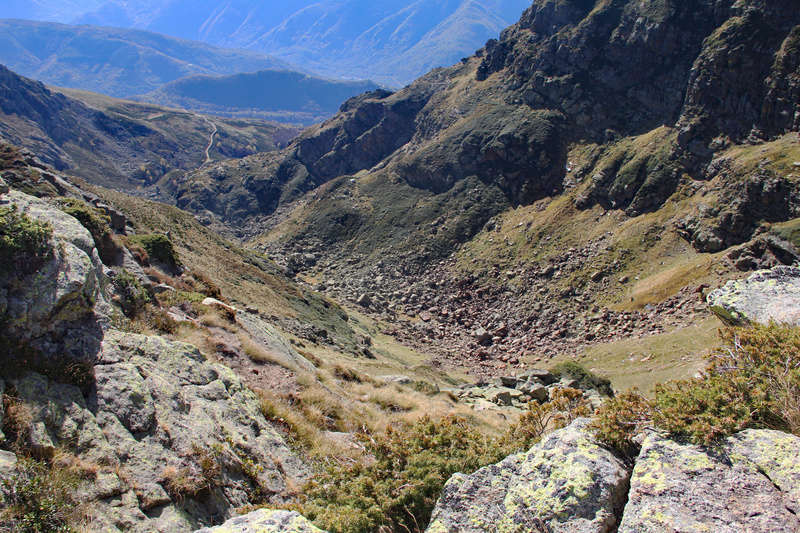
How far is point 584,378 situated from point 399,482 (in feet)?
65.1

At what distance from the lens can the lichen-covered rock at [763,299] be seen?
15.1m

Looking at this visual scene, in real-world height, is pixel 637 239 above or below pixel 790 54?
below

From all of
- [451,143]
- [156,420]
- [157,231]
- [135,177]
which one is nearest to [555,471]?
[156,420]

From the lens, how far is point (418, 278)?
51406 mm

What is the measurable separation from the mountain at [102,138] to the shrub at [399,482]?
127 metres

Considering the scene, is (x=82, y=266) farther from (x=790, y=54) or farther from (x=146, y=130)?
(x=146, y=130)

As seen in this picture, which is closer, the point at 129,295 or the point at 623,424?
the point at 623,424

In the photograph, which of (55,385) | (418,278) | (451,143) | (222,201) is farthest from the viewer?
(222,201)

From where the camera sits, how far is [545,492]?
4.66m

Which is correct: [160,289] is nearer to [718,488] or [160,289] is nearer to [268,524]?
[268,524]

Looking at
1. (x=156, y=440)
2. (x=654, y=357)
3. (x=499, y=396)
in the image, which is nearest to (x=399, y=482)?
(x=156, y=440)

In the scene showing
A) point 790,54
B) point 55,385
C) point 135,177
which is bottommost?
point 55,385

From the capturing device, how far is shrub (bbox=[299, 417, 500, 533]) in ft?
18.1

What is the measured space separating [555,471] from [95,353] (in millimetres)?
7296
